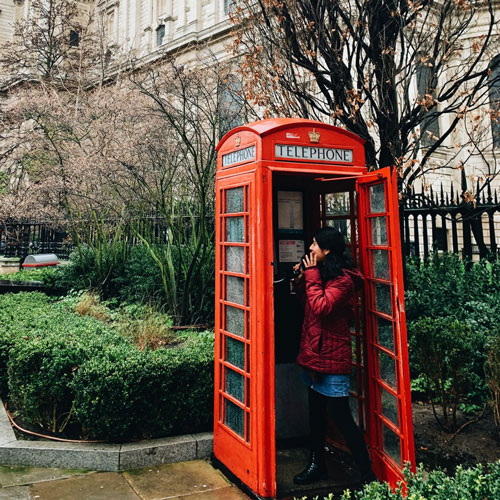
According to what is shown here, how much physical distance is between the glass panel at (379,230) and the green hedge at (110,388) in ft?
7.22

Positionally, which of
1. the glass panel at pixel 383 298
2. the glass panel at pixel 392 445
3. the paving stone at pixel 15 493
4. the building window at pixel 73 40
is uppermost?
the building window at pixel 73 40

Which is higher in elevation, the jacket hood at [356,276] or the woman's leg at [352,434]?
the jacket hood at [356,276]

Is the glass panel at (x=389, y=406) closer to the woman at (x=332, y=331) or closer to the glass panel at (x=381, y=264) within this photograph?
the woman at (x=332, y=331)

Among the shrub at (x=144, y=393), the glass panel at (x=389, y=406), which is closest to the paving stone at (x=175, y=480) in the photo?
the shrub at (x=144, y=393)

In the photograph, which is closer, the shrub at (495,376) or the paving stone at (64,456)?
the paving stone at (64,456)

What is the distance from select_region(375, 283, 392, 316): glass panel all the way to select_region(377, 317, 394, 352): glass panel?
90mm

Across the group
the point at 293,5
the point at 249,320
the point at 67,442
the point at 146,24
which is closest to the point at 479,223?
the point at 293,5

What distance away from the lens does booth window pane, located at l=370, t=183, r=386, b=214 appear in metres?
3.75

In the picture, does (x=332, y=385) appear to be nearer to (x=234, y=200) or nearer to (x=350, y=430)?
(x=350, y=430)

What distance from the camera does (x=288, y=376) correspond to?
4574mm

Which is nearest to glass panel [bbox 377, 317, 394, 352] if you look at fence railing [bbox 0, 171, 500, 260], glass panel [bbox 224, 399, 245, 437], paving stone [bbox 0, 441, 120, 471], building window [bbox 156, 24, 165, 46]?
glass panel [bbox 224, 399, 245, 437]

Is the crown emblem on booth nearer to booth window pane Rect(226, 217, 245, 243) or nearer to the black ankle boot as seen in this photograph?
booth window pane Rect(226, 217, 245, 243)

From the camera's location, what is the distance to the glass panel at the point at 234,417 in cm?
390

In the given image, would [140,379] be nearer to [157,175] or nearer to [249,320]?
[249,320]
